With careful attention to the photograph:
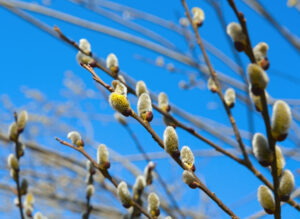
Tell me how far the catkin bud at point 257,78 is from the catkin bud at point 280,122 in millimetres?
46

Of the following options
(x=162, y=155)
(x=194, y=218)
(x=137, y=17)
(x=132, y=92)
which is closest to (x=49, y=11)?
(x=137, y=17)

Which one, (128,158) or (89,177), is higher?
(128,158)

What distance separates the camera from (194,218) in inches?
104

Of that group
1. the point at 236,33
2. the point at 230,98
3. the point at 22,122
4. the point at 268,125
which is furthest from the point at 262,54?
the point at 22,122

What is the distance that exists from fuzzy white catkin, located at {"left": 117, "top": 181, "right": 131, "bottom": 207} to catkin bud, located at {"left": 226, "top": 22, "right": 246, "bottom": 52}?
37 centimetres

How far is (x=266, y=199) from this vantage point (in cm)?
63

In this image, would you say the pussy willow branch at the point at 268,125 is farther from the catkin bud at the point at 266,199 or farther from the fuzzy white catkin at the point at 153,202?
the fuzzy white catkin at the point at 153,202

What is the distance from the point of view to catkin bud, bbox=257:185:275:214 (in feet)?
2.05

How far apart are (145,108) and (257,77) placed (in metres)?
0.27

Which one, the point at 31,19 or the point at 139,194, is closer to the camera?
the point at 139,194

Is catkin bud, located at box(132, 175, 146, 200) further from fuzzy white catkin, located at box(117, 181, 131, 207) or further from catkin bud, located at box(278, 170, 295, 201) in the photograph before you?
catkin bud, located at box(278, 170, 295, 201)

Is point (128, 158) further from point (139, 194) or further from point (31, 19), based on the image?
point (139, 194)

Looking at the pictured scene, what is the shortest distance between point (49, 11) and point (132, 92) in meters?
0.87

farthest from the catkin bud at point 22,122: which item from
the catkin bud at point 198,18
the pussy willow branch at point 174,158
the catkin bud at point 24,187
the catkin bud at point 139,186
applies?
the catkin bud at point 198,18
